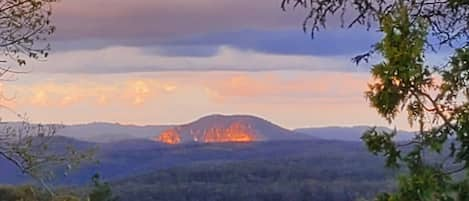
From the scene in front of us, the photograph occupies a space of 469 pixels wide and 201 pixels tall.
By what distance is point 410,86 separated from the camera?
5.48m

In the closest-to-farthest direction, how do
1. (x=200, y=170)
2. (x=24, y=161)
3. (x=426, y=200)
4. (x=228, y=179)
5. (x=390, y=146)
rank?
(x=426, y=200)
(x=390, y=146)
(x=24, y=161)
(x=228, y=179)
(x=200, y=170)

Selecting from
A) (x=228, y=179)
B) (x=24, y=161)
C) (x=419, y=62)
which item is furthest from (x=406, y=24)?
(x=228, y=179)

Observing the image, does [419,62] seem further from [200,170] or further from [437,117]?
[200,170]

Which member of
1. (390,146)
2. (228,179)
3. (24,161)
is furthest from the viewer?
(228,179)

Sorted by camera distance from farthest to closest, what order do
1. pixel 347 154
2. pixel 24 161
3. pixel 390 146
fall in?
pixel 347 154
pixel 24 161
pixel 390 146

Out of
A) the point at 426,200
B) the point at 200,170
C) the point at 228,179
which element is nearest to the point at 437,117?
the point at 426,200

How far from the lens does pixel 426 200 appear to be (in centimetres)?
532

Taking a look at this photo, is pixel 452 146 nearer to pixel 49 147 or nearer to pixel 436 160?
pixel 436 160

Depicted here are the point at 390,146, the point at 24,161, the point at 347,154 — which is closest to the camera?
the point at 390,146

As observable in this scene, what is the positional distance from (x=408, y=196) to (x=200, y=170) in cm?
14852

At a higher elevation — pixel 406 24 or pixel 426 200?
pixel 406 24

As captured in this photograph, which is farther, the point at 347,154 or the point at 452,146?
the point at 347,154

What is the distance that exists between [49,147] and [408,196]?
5.82 meters

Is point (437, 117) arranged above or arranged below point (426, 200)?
above
